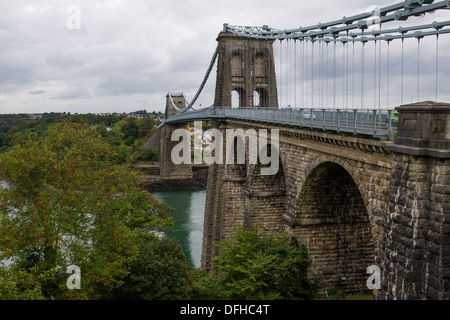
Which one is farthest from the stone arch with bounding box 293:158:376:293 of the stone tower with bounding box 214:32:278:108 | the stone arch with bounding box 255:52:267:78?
the stone arch with bounding box 255:52:267:78

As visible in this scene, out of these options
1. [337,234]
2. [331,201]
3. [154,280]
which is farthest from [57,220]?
[337,234]

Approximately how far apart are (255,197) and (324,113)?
8383 mm

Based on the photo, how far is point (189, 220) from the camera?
1278 inches

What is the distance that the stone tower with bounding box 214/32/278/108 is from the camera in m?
24.5

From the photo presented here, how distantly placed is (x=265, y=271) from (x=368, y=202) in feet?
11.5

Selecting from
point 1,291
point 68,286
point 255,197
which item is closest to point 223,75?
point 255,197

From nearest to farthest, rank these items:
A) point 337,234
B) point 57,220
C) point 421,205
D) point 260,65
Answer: point 421,205 → point 57,220 → point 337,234 → point 260,65

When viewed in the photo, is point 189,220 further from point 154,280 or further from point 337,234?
point 154,280

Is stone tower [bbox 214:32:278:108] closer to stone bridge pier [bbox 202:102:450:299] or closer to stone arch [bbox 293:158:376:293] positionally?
stone bridge pier [bbox 202:102:450:299]

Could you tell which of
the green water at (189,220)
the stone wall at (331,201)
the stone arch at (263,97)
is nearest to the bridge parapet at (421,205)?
the stone wall at (331,201)

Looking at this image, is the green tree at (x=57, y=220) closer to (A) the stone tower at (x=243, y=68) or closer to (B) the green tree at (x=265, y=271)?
(B) the green tree at (x=265, y=271)

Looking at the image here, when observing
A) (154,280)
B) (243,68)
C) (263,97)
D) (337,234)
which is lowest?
(154,280)

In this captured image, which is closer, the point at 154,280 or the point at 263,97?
the point at 154,280

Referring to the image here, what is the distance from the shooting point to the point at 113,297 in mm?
11648
